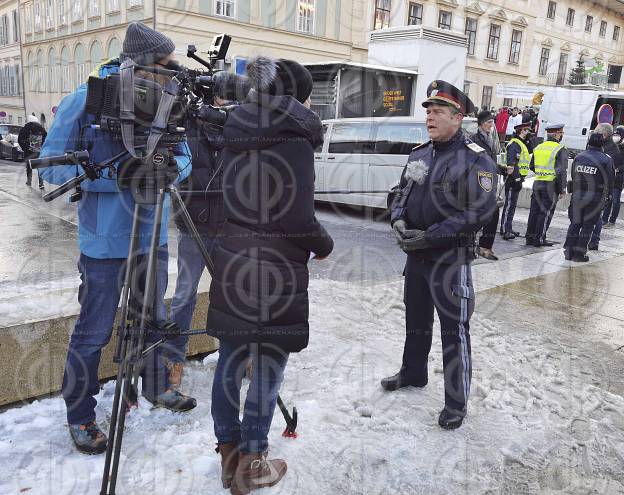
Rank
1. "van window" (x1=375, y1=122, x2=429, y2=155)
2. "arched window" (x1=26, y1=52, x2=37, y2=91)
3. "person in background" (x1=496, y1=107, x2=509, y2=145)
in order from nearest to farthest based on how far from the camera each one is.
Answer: "van window" (x1=375, y1=122, x2=429, y2=155) < "person in background" (x1=496, y1=107, x2=509, y2=145) < "arched window" (x1=26, y1=52, x2=37, y2=91)

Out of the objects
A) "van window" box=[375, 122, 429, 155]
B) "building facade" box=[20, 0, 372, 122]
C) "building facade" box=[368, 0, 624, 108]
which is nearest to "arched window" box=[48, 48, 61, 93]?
"building facade" box=[20, 0, 372, 122]

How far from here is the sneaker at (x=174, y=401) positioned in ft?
9.41

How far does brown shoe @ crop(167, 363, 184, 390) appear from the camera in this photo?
10.0ft

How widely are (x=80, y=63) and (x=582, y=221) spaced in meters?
24.8

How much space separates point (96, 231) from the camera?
2.43 metres

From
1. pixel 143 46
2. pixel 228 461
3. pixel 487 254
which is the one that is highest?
pixel 143 46

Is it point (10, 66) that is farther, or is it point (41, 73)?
point (10, 66)

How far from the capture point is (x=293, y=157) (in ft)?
6.56

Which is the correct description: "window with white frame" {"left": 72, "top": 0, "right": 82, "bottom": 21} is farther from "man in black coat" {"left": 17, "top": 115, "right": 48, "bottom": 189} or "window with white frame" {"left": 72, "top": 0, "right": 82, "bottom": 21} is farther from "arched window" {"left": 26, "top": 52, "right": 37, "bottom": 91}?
"man in black coat" {"left": 17, "top": 115, "right": 48, "bottom": 189}

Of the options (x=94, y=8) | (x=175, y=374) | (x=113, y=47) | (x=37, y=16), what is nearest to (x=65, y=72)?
(x=94, y=8)

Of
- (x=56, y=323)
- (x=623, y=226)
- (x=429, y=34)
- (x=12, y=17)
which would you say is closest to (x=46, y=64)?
(x=12, y=17)

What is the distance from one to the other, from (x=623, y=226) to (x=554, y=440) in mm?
8862

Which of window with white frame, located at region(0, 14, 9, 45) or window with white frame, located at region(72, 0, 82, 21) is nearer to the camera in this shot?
window with white frame, located at region(72, 0, 82, 21)

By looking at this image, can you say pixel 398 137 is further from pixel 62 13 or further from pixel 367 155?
pixel 62 13
